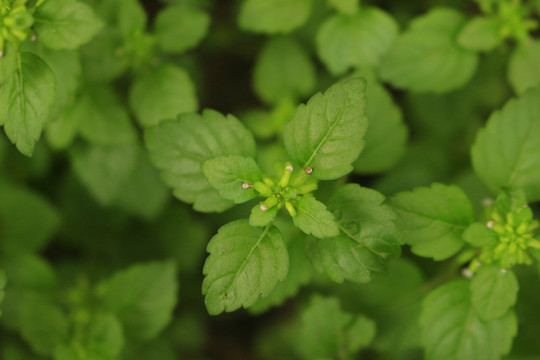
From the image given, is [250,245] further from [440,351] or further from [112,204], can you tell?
[112,204]

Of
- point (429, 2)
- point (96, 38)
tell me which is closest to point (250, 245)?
point (96, 38)

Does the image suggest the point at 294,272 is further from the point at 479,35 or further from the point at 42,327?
the point at 479,35

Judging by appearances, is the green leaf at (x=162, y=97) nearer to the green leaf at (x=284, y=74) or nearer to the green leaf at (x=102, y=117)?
the green leaf at (x=102, y=117)

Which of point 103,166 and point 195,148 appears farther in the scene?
point 103,166

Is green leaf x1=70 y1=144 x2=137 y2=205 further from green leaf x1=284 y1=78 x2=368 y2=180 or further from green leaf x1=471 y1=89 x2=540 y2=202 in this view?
green leaf x1=471 y1=89 x2=540 y2=202

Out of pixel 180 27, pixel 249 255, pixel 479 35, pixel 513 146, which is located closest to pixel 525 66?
pixel 479 35

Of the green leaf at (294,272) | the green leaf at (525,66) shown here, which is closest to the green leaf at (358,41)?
the green leaf at (525,66)
